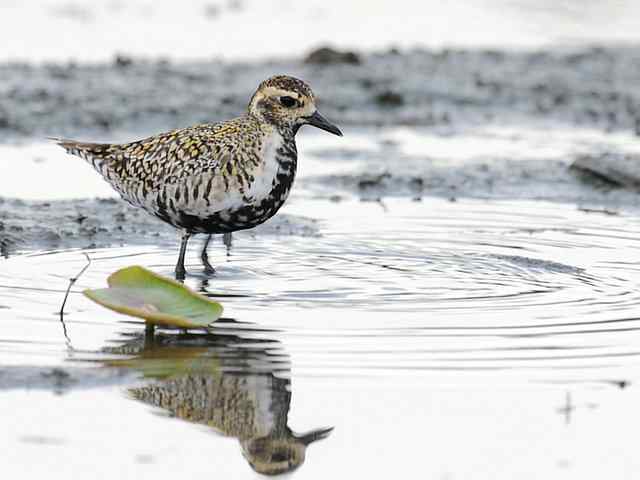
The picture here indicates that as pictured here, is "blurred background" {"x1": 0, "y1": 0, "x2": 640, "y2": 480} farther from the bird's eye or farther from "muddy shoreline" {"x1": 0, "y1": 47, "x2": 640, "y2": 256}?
the bird's eye

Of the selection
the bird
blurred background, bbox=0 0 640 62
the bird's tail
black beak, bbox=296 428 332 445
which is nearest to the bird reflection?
black beak, bbox=296 428 332 445

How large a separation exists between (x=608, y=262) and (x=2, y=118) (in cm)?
700

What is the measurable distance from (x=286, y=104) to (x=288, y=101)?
1.0 inches

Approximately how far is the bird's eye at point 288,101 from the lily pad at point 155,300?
204 centimetres

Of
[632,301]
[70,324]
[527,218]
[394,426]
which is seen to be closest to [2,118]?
[527,218]

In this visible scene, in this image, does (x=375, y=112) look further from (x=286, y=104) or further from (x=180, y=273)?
(x=180, y=273)

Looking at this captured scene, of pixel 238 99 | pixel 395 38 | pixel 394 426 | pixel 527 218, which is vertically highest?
pixel 395 38

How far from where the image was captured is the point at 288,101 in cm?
927

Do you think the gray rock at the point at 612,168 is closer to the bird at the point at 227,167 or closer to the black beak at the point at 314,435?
the bird at the point at 227,167

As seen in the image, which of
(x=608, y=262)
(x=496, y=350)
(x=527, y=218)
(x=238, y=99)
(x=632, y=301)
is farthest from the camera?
(x=238, y=99)

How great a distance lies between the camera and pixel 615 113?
15.9 metres

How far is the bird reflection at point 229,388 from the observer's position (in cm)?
600

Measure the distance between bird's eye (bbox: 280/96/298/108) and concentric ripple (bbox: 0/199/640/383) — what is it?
1136mm

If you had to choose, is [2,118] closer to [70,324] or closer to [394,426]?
[70,324]
